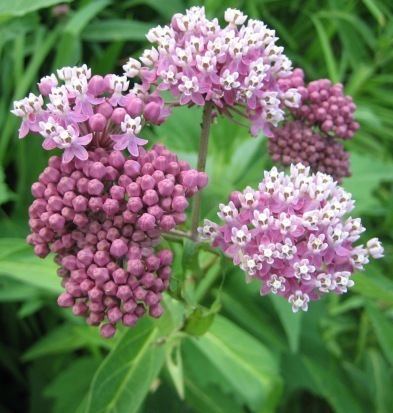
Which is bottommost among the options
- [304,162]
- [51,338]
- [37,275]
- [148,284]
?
[51,338]

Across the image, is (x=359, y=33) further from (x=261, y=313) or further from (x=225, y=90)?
(x=225, y=90)

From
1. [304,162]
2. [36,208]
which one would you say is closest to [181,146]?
[304,162]

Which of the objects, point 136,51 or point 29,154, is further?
point 136,51

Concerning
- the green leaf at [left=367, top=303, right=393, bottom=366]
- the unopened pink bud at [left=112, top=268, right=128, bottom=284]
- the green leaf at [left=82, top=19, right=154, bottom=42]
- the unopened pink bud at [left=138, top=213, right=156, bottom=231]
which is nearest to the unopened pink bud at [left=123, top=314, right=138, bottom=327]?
the unopened pink bud at [left=112, top=268, right=128, bottom=284]

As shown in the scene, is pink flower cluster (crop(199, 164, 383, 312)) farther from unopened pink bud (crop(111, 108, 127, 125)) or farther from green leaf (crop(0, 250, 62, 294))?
green leaf (crop(0, 250, 62, 294))

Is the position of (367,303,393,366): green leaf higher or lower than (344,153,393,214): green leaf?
lower

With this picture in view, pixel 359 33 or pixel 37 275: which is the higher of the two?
pixel 359 33

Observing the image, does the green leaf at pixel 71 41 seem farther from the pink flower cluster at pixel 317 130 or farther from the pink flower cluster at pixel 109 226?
the pink flower cluster at pixel 109 226
